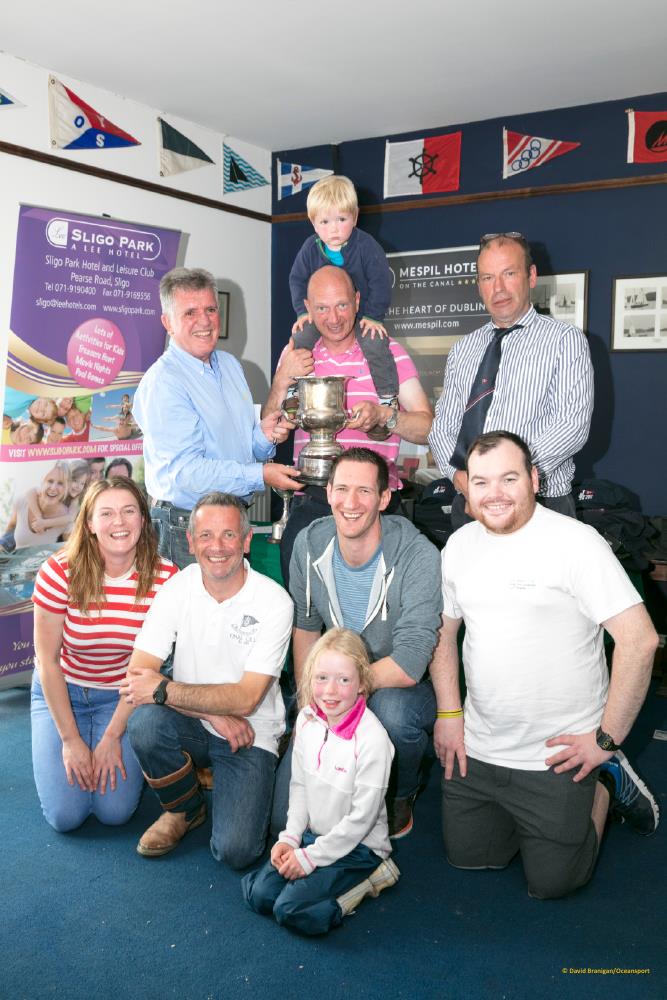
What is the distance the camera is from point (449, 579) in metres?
2.54

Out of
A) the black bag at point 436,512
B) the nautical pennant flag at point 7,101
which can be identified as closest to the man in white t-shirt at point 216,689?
the black bag at point 436,512

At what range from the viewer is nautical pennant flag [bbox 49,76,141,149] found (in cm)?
450

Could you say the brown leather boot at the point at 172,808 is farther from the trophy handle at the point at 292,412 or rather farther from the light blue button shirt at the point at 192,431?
the trophy handle at the point at 292,412

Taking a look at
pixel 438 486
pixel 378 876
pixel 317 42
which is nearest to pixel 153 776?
pixel 378 876

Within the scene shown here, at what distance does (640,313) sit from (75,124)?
10.6 feet

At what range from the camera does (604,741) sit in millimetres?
2312

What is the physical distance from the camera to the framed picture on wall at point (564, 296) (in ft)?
16.5

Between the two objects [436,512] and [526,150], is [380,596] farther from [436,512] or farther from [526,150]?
[526,150]

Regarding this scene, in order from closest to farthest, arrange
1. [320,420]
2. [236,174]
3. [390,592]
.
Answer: [390,592]
[320,420]
[236,174]

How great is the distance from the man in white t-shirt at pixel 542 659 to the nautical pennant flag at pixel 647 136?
126 inches

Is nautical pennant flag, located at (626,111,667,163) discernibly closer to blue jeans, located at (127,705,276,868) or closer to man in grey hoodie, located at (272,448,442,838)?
man in grey hoodie, located at (272,448,442,838)

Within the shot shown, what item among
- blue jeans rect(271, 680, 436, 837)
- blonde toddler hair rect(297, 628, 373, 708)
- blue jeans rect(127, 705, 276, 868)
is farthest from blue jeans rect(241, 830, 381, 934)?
blonde toddler hair rect(297, 628, 373, 708)

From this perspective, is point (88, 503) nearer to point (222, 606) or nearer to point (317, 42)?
point (222, 606)

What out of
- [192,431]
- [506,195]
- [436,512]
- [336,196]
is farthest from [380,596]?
[506,195]
